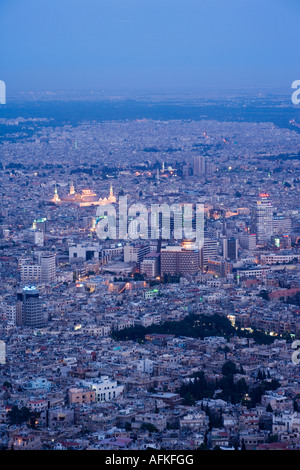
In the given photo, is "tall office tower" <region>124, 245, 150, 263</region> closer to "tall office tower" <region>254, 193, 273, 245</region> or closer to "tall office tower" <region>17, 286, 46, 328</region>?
"tall office tower" <region>254, 193, 273, 245</region>

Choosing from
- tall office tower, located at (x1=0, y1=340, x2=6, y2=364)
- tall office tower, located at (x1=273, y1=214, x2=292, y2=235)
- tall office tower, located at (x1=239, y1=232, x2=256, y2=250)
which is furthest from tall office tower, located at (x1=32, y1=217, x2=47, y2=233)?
tall office tower, located at (x1=0, y1=340, x2=6, y2=364)

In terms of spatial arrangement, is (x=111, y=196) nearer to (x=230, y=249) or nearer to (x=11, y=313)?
(x=230, y=249)

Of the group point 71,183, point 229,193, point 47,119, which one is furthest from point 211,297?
point 47,119

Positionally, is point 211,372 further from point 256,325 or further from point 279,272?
point 279,272

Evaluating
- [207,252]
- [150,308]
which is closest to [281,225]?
[207,252]

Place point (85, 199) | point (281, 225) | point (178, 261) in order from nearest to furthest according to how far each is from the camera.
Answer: point (178, 261) < point (281, 225) < point (85, 199)

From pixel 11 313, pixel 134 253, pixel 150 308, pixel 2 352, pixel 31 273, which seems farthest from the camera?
pixel 134 253
